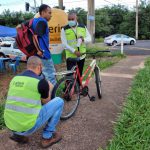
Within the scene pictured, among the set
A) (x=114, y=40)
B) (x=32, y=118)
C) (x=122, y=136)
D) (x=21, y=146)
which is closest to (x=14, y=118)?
(x=32, y=118)

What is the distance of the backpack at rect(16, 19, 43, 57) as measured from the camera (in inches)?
212

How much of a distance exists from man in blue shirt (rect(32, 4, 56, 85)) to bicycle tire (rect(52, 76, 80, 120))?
445 mm

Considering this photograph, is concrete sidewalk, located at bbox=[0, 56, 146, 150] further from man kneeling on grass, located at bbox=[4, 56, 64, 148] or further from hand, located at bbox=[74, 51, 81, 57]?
hand, located at bbox=[74, 51, 81, 57]

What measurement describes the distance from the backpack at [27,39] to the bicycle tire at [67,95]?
678 millimetres

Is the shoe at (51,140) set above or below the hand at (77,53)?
below

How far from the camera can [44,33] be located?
5496mm

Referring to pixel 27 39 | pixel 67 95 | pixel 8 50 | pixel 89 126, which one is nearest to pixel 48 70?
pixel 67 95

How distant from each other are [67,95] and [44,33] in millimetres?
1118

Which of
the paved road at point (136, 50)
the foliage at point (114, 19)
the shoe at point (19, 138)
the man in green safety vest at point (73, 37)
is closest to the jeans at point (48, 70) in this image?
the man in green safety vest at point (73, 37)

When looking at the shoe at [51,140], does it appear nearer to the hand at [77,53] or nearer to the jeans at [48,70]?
the jeans at [48,70]

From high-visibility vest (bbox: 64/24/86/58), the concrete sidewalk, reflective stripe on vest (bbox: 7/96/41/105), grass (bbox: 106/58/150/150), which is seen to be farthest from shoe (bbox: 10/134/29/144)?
high-visibility vest (bbox: 64/24/86/58)

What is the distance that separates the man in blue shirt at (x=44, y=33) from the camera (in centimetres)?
537

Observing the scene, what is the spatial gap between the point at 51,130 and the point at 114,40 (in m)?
32.0

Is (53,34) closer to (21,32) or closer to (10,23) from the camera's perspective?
(21,32)
